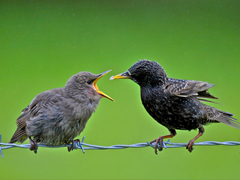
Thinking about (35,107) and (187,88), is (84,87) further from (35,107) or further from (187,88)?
(187,88)

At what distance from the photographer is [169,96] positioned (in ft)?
12.6

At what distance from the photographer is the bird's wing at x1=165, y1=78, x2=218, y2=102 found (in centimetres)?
382

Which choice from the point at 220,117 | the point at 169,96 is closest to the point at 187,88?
the point at 169,96

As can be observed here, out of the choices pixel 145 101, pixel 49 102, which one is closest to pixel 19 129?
pixel 49 102

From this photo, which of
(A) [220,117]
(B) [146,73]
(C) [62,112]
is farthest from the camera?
(A) [220,117]

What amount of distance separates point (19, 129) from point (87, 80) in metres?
1.15

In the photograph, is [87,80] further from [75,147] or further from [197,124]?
[197,124]

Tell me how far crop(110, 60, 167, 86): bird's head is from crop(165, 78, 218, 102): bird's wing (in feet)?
0.50

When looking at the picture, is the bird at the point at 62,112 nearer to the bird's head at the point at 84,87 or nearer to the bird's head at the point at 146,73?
the bird's head at the point at 84,87

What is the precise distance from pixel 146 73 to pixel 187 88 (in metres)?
0.55

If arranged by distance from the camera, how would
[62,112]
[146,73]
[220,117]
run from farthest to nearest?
1. [220,117]
2. [146,73]
3. [62,112]

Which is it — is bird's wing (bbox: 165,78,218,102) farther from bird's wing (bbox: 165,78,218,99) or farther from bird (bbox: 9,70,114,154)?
bird (bbox: 9,70,114,154)

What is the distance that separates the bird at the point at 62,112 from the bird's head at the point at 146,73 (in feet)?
1.07

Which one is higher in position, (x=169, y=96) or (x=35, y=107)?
(x=169, y=96)
